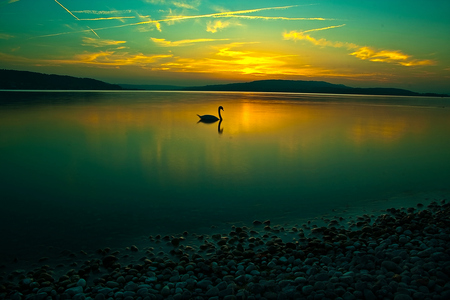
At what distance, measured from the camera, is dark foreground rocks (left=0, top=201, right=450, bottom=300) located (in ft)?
14.5

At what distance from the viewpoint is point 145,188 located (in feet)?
31.4

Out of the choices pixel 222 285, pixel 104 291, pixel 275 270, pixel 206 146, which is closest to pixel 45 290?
pixel 104 291

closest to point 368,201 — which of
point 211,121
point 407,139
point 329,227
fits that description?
point 329,227

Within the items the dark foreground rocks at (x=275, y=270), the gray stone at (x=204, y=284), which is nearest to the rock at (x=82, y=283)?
the dark foreground rocks at (x=275, y=270)

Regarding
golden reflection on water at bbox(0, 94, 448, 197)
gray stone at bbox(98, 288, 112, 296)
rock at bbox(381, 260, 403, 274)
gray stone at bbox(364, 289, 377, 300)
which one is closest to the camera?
gray stone at bbox(364, 289, 377, 300)

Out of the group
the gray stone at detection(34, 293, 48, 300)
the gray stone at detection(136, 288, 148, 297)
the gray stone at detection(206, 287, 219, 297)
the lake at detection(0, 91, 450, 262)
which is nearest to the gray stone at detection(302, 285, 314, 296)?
the gray stone at detection(206, 287, 219, 297)

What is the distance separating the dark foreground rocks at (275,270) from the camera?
441cm

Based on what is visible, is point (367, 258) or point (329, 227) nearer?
point (367, 258)

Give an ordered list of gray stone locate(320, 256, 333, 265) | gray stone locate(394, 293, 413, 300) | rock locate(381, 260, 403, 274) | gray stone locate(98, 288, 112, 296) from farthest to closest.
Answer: gray stone locate(320, 256, 333, 265), rock locate(381, 260, 403, 274), gray stone locate(98, 288, 112, 296), gray stone locate(394, 293, 413, 300)

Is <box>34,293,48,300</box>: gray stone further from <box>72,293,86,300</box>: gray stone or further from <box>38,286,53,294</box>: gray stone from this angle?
<box>72,293,86,300</box>: gray stone

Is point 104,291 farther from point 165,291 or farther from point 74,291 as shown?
point 165,291

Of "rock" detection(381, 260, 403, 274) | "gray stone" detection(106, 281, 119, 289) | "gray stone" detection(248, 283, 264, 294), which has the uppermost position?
"rock" detection(381, 260, 403, 274)

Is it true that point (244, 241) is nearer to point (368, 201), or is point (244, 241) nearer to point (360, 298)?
point (360, 298)

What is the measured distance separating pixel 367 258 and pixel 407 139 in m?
18.1
